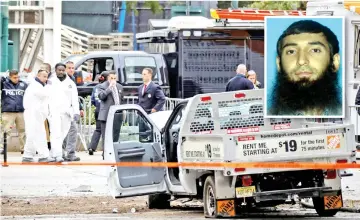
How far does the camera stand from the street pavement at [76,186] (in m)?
15.1

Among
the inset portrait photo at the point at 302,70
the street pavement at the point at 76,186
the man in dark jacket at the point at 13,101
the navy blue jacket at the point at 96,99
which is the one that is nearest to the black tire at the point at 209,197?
the street pavement at the point at 76,186

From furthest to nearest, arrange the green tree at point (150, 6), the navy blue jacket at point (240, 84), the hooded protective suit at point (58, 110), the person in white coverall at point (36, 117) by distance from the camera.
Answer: the green tree at point (150, 6) → the hooded protective suit at point (58, 110) → the person in white coverall at point (36, 117) → the navy blue jacket at point (240, 84)

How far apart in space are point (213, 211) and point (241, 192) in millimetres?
541

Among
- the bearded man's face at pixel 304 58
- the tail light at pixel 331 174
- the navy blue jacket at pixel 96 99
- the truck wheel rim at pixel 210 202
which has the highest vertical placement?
the bearded man's face at pixel 304 58

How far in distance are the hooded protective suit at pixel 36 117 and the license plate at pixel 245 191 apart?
27.7 ft

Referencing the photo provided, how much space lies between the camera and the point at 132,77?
89.4 feet

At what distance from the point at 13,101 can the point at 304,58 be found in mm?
11004

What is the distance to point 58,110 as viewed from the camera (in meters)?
22.1

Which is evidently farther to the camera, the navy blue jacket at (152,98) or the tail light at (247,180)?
the navy blue jacket at (152,98)

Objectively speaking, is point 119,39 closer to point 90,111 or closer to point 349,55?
point 90,111

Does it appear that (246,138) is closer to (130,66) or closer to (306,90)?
(306,90)

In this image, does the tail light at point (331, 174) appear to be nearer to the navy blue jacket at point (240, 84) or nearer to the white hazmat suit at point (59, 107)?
the navy blue jacket at point (240, 84)

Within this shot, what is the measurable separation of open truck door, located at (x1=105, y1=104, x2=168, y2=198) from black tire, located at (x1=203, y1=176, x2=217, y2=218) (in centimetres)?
89

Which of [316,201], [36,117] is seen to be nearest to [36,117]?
[36,117]
